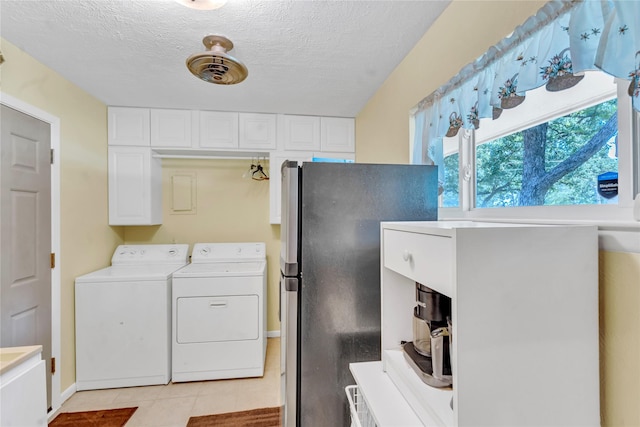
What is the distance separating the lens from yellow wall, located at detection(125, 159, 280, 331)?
10.3 feet

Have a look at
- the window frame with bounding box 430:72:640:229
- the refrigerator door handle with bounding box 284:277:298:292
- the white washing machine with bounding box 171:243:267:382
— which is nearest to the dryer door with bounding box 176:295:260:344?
the white washing machine with bounding box 171:243:267:382

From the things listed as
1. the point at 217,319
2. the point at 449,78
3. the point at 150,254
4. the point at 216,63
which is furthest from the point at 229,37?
the point at 150,254

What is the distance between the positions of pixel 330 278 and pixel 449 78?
3.81 ft

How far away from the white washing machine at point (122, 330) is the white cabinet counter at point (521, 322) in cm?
232

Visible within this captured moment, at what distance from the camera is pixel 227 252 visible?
3014 millimetres

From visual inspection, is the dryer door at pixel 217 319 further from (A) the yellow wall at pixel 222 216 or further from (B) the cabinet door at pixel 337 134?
(B) the cabinet door at pixel 337 134

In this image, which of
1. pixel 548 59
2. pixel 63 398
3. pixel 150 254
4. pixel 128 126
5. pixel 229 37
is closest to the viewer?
pixel 548 59

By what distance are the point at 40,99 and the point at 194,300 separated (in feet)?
5.92

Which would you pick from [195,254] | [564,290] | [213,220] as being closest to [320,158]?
[213,220]

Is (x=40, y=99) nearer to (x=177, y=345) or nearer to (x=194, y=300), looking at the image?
(x=194, y=300)

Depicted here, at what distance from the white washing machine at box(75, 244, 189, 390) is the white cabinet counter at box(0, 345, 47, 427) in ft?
3.29

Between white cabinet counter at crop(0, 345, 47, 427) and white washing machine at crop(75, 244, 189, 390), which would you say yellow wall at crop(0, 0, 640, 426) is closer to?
white washing machine at crop(75, 244, 189, 390)

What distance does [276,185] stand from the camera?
2.99m

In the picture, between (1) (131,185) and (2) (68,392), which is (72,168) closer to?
(1) (131,185)
